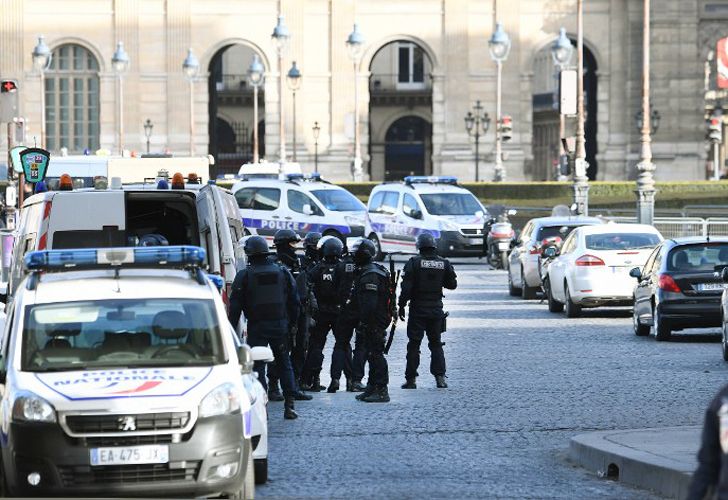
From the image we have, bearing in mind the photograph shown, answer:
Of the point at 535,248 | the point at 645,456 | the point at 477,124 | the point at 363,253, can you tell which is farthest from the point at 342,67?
the point at 645,456

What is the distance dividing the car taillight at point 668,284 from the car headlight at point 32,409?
1494cm

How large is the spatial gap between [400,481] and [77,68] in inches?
2822

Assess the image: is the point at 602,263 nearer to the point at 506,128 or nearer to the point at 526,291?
the point at 526,291

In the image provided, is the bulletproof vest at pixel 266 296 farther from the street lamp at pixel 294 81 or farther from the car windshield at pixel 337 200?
the street lamp at pixel 294 81

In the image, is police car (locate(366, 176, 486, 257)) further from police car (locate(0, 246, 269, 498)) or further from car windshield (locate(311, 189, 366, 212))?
police car (locate(0, 246, 269, 498))

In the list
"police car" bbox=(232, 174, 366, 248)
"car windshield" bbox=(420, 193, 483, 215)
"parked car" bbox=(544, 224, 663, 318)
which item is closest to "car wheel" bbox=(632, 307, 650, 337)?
"parked car" bbox=(544, 224, 663, 318)

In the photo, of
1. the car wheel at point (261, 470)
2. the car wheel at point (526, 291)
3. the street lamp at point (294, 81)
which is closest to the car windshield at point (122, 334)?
the car wheel at point (261, 470)

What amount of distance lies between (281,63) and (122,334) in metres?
66.0

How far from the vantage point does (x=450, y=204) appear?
159 feet

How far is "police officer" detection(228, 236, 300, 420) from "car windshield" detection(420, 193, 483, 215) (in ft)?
101

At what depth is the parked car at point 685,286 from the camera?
25078mm

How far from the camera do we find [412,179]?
163 ft

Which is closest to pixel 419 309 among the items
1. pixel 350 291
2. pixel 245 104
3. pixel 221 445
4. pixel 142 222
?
pixel 350 291

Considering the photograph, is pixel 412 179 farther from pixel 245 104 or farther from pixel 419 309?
pixel 245 104
